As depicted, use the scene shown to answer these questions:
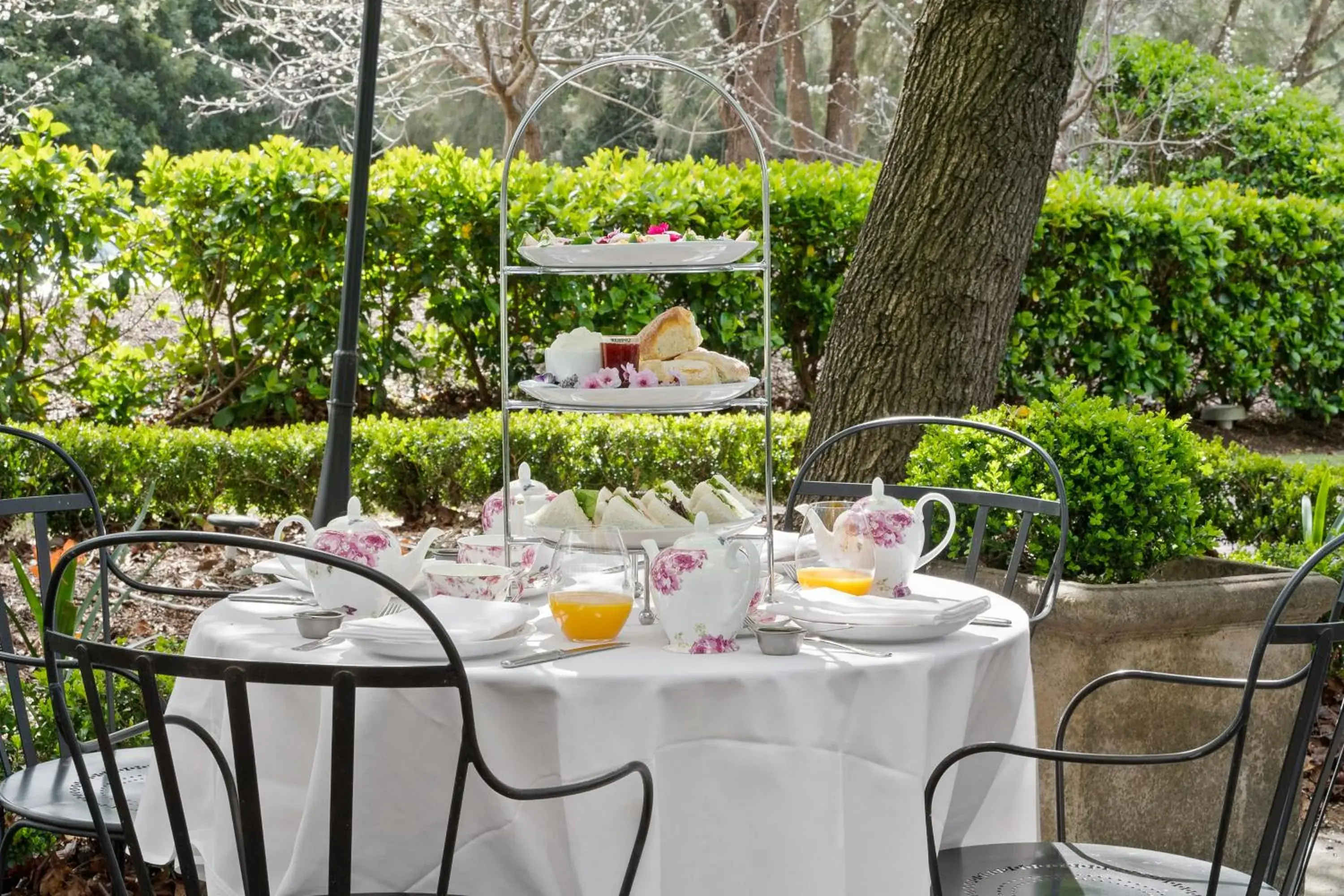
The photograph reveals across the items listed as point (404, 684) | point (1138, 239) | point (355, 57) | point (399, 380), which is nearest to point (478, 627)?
point (404, 684)

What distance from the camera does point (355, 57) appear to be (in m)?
12.2

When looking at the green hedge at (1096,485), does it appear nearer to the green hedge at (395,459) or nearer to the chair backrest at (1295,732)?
the chair backrest at (1295,732)

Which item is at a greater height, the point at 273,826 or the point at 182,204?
the point at 182,204

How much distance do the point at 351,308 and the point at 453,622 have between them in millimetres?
1638

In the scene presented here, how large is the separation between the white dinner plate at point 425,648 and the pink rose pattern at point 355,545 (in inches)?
10.8

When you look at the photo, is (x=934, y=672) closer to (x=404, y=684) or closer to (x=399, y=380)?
(x=404, y=684)

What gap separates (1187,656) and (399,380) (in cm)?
558

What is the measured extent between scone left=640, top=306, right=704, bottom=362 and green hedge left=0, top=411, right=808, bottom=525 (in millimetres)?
3635

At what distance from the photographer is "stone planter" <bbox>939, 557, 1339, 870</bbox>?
3.04 meters

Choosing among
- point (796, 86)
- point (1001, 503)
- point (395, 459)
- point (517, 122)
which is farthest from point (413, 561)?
point (796, 86)

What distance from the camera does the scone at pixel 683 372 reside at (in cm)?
242

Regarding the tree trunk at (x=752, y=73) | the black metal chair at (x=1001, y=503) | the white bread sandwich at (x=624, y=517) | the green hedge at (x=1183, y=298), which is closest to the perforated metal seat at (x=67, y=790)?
the white bread sandwich at (x=624, y=517)

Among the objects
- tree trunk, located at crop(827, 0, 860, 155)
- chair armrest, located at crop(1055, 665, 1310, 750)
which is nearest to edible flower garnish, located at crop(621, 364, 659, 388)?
chair armrest, located at crop(1055, 665, 1310, 750)

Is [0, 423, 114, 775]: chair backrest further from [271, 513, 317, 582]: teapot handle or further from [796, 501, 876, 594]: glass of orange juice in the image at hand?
[796, 501, 876, 594]: glass of orange juice
